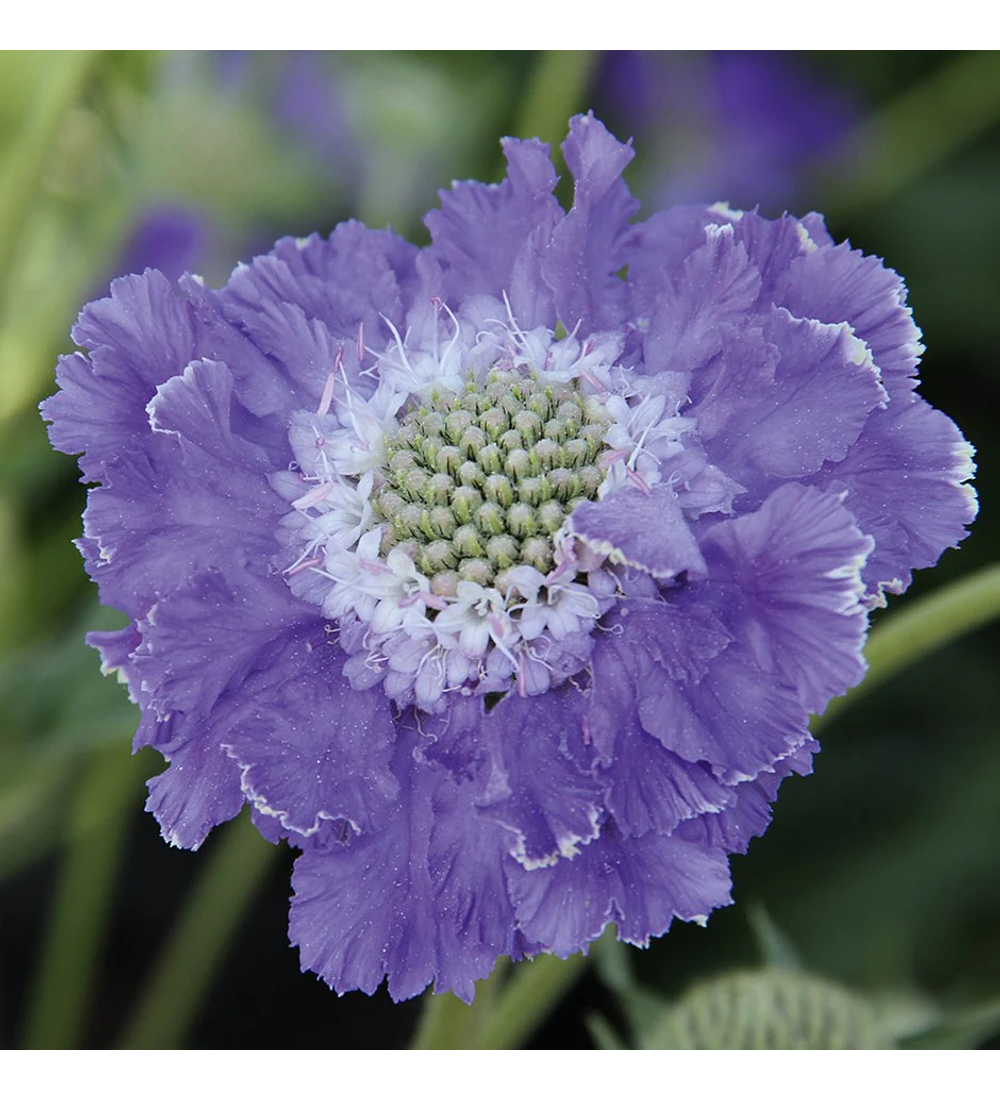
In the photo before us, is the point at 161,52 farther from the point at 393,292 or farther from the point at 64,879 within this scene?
the point at 64,879

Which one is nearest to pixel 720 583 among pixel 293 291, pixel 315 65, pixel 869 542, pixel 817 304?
pixel 869 542

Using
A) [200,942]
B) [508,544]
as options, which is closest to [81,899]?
[200,942]

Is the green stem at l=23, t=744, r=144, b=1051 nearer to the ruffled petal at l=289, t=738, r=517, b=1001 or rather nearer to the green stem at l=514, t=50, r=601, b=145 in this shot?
the ruffled petal at l=289, t=738, r=517, b=1001

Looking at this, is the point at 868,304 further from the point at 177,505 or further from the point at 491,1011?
the point at 491,1011

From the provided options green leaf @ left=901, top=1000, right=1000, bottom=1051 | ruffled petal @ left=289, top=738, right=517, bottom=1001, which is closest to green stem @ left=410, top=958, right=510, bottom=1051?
ruffled petal @ left=289, top=738, right=517, bottom=1001

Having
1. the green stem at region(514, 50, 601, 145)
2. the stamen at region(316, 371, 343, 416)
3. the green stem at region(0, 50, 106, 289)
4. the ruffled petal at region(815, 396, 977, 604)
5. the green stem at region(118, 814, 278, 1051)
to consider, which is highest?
the green stem at region(514, 50, 601, 145)
